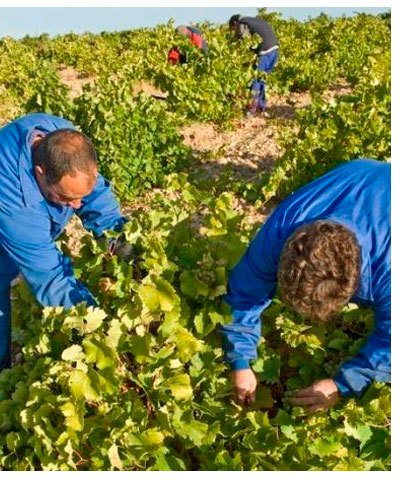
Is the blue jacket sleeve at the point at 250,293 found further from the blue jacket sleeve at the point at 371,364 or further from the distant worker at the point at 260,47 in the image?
the distant worker at the point at 260,47

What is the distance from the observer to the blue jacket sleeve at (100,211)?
12.0ft

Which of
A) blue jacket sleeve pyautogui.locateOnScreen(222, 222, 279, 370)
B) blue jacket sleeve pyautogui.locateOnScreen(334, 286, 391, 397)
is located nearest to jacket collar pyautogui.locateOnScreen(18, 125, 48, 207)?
blue jacket sleeve pyautogui.locateOnScreen(222, 222, 279, 370)

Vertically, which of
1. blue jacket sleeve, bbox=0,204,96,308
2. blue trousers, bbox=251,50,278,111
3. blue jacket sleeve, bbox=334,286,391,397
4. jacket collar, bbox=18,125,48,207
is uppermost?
blue trousers, bbox=251,50,278,111

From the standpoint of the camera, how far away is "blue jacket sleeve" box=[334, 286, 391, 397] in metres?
2.60

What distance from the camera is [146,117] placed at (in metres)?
7.36

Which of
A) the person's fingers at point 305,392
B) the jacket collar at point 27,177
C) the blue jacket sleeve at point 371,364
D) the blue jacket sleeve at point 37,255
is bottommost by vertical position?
the person's fingers at point 305,392

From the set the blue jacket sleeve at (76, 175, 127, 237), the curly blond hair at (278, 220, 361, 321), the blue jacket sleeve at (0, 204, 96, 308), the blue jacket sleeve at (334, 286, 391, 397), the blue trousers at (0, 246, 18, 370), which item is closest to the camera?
the curly blond hair at (278, 220, 361, 321)

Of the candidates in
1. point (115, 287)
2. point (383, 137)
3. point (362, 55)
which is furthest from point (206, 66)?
point (115, 287)

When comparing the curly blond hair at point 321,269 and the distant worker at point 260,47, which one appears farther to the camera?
the distant worker at point 260,47

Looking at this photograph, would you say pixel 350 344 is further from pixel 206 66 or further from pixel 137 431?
pixel 206 66

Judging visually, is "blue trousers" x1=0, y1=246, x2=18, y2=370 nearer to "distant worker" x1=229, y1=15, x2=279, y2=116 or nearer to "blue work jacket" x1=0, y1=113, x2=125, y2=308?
"blue work jacket" x1=0, y1=113, x2=125, y2=308

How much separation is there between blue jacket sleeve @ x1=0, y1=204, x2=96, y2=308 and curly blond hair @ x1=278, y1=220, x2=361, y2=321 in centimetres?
132

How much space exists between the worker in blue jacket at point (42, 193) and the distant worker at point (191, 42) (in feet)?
23.8

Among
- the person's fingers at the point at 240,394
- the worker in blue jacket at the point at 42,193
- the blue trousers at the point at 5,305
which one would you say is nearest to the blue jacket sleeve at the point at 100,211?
the worker in blue jacket at the point at 42,193
